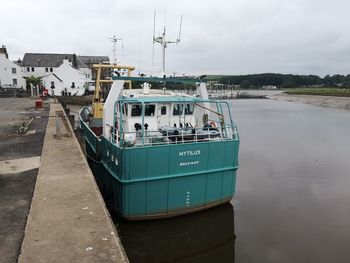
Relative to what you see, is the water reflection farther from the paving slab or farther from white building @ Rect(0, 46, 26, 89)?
white building @ Rect(0, 46, 26, 89)

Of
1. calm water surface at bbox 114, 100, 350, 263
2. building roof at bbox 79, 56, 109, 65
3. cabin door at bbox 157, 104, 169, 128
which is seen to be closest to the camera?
calm water surface at bbox 114, 100, 350, 263

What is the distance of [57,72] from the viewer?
55.1 m

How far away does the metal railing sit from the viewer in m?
8.88

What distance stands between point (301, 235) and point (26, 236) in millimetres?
7347

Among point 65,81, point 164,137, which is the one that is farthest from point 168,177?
point 65,81

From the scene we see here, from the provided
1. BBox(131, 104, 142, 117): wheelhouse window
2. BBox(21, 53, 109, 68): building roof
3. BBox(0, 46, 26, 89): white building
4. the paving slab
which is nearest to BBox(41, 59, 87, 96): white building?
BBox(0, 46, 26, 89): white building

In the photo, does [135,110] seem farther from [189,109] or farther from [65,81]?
[65,81]

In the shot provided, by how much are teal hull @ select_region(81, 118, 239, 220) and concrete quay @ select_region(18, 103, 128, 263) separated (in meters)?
1.03

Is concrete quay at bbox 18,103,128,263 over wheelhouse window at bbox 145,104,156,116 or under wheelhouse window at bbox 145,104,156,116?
under

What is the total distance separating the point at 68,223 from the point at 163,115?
6.08 metres

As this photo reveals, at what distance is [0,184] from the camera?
8.05 metres

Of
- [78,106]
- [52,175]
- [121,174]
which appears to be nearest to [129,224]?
[121,174]

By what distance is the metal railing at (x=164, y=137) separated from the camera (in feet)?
29.1

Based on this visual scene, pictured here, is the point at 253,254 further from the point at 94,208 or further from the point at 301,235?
the point at 94,208
